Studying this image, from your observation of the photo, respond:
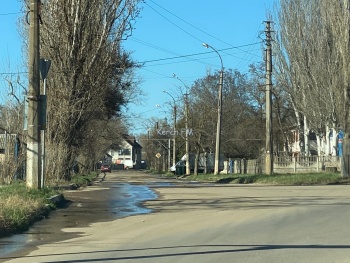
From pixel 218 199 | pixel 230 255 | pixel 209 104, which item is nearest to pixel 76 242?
pixel 230 255

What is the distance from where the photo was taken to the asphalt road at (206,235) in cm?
952

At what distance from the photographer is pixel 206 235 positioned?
11.9m

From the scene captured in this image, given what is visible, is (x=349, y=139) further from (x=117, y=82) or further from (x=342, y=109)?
(x=117, y=82)

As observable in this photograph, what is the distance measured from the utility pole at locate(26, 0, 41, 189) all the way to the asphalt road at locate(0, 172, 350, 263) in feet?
6.12

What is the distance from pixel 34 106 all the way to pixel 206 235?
8632 millimetres

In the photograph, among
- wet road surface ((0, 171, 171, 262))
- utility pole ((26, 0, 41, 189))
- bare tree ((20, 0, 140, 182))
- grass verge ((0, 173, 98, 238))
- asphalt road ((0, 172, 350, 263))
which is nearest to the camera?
asphalt road ((0, 172, 350, 263))

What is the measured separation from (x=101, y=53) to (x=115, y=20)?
1.71m

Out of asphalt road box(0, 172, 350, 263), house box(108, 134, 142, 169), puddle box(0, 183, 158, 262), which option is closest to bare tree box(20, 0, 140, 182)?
puddle box(0, 183, 158, 262)

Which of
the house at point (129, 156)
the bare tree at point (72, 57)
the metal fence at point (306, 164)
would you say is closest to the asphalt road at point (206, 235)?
the bare tree at point (72, 57)

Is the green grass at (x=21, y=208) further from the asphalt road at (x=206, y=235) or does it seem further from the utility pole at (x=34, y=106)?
the asphalt road at (x=206, y=235)

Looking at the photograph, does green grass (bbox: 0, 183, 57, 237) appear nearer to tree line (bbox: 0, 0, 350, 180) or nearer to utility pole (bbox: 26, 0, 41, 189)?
utility pole (bbox: 26, 0, 41, 189)

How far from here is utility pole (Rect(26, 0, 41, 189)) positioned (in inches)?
726

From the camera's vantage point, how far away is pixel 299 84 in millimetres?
46781

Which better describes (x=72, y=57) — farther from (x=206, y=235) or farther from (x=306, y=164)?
(x=306, y=164)
